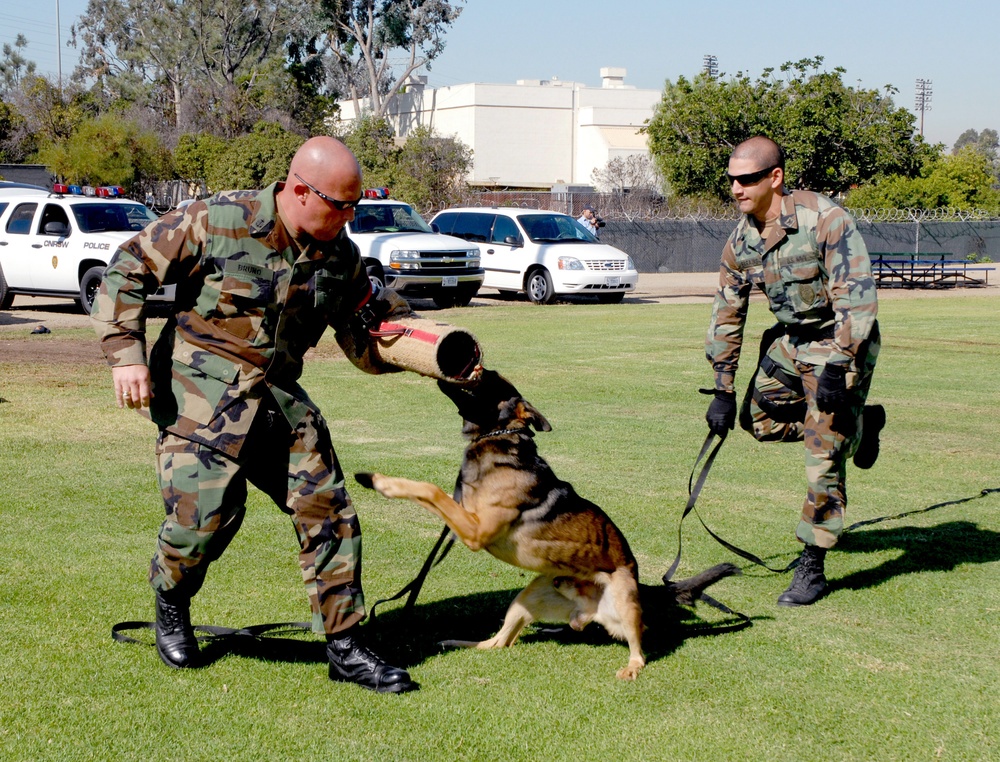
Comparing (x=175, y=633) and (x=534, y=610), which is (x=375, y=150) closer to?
(x=534, y=610)

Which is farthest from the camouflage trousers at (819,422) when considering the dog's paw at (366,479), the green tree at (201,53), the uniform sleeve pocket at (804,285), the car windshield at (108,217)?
the green tree at (201,53)

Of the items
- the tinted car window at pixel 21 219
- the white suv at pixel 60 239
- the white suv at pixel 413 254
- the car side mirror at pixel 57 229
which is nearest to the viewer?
the white suv at pixel 60 239

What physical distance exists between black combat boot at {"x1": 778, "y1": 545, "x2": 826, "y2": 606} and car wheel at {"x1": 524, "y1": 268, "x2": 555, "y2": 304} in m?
16.2

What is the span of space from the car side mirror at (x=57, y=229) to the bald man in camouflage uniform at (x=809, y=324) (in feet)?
47.1

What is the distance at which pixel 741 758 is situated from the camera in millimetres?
3457

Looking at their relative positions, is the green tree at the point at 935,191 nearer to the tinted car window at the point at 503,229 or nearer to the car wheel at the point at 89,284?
the tinted car window at the point at 503,229

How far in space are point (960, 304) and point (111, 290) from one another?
844 inches

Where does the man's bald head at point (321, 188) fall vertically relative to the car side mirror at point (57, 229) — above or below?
above

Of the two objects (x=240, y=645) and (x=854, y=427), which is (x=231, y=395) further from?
(x=854, y=427)

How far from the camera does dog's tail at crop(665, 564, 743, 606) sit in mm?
4566

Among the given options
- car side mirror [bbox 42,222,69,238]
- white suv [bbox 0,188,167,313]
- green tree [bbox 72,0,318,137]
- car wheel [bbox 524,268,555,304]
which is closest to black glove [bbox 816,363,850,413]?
white suv [bbox 0,188,167,313]

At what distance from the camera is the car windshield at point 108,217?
17.3 metres

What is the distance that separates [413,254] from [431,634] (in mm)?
14685

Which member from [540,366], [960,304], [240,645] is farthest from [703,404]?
[960,304]
